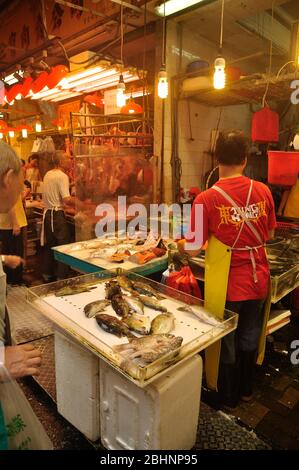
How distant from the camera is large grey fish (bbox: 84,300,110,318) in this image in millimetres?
2410

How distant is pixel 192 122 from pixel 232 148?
3979mm

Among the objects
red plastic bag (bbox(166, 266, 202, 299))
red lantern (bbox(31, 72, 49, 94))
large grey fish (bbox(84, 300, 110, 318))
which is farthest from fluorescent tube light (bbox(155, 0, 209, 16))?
large grey fish (bbox(84, 300, 110, 318))

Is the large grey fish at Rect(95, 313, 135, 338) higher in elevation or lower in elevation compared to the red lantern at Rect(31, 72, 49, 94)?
lower

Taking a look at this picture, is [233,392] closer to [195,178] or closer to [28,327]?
[28,327]

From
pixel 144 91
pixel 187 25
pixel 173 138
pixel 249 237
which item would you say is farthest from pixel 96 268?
pixel 187 25

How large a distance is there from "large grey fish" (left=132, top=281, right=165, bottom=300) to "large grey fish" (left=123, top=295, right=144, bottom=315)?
0.83 ft

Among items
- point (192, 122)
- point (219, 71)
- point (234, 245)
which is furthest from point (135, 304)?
point (192, 122)

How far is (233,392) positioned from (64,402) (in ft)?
5.20

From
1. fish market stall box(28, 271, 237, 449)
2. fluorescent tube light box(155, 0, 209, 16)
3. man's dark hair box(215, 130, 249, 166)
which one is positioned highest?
fluorescent tube light box(155, 0, 209, 16)

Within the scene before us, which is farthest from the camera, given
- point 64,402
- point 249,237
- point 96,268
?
point 96,268

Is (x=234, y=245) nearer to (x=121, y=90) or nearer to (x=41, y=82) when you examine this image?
(x=121, y=90)

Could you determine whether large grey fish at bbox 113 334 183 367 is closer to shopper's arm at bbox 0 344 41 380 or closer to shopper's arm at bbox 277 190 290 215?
shopper's arm at bbox 0 344 41 380

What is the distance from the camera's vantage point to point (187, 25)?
589 cm

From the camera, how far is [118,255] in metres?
3.97
